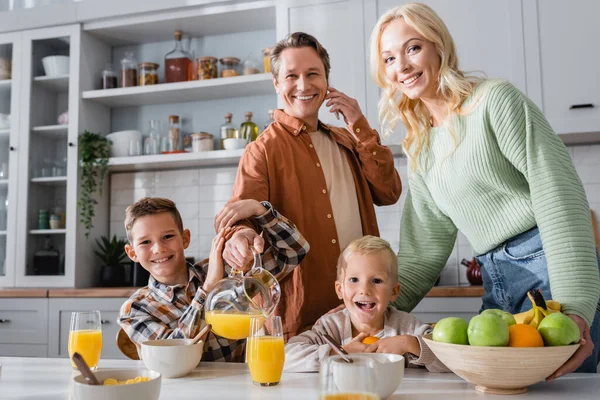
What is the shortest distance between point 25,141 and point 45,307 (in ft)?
3.27

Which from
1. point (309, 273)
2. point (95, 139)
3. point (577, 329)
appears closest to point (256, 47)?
point (95, 139)

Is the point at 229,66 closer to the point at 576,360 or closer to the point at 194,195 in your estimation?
the point at 194,195

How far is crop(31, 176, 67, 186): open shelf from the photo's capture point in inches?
135

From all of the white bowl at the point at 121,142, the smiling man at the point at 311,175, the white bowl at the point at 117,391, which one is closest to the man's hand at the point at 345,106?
the smiling man at the point at 311,175

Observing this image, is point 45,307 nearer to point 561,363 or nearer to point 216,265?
point 216,265

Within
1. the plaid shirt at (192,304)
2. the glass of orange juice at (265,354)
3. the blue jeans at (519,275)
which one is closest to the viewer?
the glass of orange juice at (265,354)

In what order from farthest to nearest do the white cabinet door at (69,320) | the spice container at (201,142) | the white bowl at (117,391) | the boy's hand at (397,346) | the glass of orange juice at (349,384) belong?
the spice container at (201,142) < the white cabinet door at (69,320) < the boy's hand at (397,346) < the white bowl at (117,391) < the glass of orange juice at (349,384)

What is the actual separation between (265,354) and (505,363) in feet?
1.38

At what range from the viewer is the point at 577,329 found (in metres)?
0.95

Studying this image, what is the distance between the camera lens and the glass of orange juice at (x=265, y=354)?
3.61ft

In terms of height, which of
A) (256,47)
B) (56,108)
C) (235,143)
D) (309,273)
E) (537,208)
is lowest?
(309,273)

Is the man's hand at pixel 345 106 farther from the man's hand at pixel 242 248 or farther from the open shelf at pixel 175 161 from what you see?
the open shelf at pixel 175 161

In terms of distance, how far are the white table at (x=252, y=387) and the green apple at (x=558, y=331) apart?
0.11 metres

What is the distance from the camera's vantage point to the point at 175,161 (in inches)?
132
